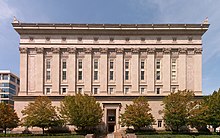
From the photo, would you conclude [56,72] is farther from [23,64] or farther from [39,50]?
[23,64]

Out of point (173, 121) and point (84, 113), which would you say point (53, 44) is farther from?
point (173, 121)

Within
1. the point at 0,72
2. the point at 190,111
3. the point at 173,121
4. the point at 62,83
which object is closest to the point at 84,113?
the point at 62,83

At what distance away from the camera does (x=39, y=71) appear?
5069 centimetres

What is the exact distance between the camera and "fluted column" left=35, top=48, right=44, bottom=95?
5022 cm

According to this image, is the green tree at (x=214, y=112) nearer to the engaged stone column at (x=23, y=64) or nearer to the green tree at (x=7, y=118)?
the green tree at (x=7, y=118)

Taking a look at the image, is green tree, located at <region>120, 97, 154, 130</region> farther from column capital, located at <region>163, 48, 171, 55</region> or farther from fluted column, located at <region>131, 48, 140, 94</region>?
column capital, located at <region>163, 48, 171, 55</region>

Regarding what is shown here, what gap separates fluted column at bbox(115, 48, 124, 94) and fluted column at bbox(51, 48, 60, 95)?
12750mm

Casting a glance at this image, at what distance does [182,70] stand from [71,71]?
79.6 feet

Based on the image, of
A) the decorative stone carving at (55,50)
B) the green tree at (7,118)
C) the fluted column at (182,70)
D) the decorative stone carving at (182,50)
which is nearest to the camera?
the green tree at (7,118)

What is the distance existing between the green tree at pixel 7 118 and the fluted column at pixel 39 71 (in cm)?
717

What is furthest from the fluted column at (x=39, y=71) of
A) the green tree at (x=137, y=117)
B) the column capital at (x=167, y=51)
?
the column capital at (x=167, y=51)

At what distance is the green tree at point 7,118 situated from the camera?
43.2 m

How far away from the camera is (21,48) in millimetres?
50719

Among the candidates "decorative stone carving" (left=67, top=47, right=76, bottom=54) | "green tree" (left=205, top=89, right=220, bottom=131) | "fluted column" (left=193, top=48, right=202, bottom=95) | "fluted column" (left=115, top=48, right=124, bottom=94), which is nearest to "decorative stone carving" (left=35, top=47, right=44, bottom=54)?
"decorative stone carving" (left=67, top=47, right=76, bottom=54)
